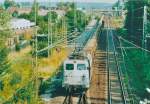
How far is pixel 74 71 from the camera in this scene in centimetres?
2253

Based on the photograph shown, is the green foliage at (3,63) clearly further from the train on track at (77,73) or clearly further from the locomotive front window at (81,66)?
the locomotive front window at (81,66)

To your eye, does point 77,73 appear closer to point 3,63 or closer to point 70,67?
point 70,67

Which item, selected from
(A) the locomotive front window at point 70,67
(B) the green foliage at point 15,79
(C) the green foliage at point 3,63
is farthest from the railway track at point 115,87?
(C) the green foliage at point 3,63

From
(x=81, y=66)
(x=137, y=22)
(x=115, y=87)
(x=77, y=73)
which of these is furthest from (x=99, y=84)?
(x=137, y=22)

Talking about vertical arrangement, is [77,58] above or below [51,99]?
above

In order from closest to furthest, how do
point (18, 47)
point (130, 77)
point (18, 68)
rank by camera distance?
point (18, 68) < point (130, 77) < point (18, 47)

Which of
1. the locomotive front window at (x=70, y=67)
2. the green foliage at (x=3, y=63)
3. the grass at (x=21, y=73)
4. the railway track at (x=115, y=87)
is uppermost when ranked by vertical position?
the green foliage at (x=3, y=63)

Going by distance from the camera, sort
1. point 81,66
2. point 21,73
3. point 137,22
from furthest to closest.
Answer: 1. point 137,22
2. point 81,66
3. point 21,73

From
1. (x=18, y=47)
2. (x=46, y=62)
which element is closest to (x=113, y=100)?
(x=46, y=62)

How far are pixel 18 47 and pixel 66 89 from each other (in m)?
25.2

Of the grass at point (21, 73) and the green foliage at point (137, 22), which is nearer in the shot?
the grass at point (21, 73)

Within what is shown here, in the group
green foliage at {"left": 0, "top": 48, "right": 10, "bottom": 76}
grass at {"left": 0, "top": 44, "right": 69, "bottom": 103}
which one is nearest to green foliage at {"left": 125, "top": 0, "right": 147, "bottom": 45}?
grass at {"left": 0, "top": 44, "right": 69, "bottom": 103}

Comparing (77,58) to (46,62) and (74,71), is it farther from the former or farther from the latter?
(46,62)

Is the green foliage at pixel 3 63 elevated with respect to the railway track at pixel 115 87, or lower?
elevated
